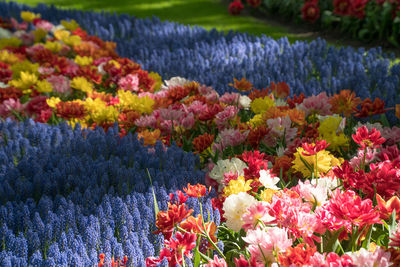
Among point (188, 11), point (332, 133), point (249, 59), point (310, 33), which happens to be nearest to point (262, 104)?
point (332, 133)

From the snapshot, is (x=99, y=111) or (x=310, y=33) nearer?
(x=99, y=111)

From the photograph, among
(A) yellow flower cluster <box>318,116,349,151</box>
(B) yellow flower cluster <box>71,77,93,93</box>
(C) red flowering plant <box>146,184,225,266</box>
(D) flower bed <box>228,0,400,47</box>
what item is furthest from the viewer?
(D) flower bed <box>228,0,400,47</box>

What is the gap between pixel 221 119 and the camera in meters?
3.25

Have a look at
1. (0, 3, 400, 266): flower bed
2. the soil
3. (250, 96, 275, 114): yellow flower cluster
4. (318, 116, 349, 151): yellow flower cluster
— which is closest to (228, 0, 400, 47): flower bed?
the soil

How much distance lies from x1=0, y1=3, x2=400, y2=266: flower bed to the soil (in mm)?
3143

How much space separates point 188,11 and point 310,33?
318cm

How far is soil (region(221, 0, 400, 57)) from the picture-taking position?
27.1ft

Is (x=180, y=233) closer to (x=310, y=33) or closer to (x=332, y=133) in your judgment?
(x=332, y=133)

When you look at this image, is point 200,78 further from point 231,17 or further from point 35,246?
point 231,17

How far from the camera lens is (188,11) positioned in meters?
11.3

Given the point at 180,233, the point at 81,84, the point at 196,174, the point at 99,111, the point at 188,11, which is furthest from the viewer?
the point at 188,11

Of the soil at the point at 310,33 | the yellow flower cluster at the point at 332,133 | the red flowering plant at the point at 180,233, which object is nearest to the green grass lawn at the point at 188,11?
the soil at the point at 310,33

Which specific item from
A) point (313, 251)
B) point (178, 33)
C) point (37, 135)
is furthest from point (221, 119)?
point (178, 33)

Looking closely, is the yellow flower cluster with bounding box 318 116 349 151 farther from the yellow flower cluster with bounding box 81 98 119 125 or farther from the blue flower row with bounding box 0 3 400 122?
the yellow flower cluster with bounding box 81 98 119 125
